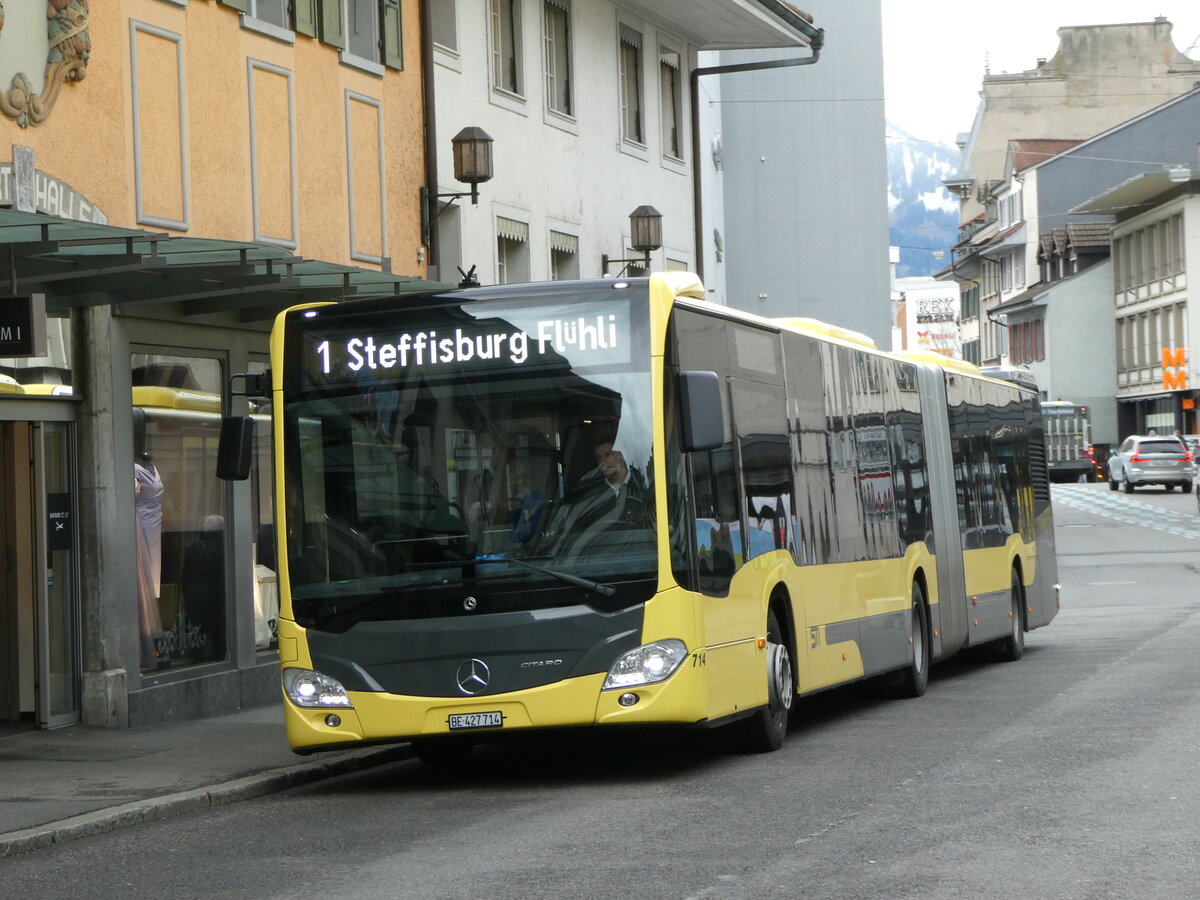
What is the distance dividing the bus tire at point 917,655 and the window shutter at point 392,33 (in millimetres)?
7512

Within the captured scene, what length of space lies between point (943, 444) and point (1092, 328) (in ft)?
250

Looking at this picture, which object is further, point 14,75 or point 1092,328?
point 1092,328

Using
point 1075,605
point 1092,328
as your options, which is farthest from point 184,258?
point 1092,328

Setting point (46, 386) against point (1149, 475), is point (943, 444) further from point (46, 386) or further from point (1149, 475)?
point (1149, 475)

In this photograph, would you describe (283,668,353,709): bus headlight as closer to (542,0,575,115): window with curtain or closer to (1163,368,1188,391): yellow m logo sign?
(542,0,575,115): window with curtain

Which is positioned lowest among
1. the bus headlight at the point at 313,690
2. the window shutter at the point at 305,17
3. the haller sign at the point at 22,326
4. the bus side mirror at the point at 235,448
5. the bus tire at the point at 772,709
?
the bus tire at the point at 772,709

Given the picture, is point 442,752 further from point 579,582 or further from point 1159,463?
point 1159,463

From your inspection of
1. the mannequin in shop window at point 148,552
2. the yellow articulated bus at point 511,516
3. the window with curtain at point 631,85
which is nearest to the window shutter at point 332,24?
the mannequin in shop window at point 148,552

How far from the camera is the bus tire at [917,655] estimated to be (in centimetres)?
1627

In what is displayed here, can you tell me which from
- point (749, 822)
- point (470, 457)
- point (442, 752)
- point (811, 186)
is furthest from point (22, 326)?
point (811, 186)

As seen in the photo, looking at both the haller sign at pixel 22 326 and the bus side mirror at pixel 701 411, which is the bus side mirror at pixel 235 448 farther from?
the bus side mirror at pixel 701 411

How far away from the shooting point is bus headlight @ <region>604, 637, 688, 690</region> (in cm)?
1082

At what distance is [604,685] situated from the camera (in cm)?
1080

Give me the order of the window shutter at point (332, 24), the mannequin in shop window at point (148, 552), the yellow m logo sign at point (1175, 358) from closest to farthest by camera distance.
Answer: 1. the mannequin in shop window at point (148, 552)
2. the window shutter at point (332, 24)
3. the yellow m logo sign at point (1175, 358)
